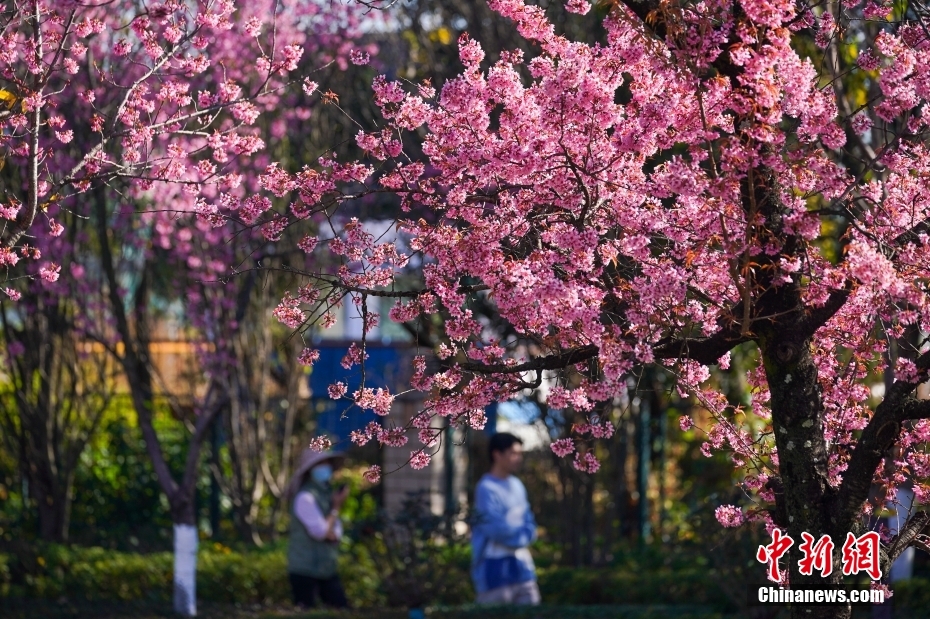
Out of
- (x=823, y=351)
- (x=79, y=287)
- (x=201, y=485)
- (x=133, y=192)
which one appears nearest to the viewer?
(x=823, y=351)

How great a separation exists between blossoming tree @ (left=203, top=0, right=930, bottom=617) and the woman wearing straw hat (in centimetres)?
428

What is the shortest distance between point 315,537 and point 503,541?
54.8 inches

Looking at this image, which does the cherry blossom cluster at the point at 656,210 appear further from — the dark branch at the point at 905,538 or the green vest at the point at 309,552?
the green vest at the point at 309,552

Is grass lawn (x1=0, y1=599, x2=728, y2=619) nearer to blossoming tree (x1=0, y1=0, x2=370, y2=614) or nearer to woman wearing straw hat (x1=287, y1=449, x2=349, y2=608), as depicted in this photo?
woman wearing straw hat (x1=287, y1=449, x2=349, y2=608)

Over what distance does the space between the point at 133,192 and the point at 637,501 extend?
648 centimetres

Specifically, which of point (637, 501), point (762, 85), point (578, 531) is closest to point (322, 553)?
point (578, 531)

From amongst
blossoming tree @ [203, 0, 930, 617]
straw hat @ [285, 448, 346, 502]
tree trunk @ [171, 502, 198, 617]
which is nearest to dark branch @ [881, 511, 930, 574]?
blossoming tree @ [203, 0, 930, 617]

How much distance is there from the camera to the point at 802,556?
401 centimetres

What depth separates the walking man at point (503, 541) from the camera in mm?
8156

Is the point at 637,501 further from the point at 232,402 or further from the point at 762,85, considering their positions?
the point at 762,85

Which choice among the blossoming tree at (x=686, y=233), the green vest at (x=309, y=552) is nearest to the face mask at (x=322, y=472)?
the green vest at (x=309, y=552)

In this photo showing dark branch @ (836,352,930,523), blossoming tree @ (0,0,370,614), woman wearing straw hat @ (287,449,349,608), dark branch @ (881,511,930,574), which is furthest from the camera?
woman wearing straw hat @ (287,449,349,608)

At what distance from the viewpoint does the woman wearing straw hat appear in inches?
341

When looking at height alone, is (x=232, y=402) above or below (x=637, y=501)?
above
